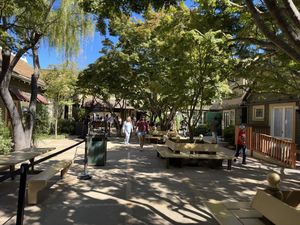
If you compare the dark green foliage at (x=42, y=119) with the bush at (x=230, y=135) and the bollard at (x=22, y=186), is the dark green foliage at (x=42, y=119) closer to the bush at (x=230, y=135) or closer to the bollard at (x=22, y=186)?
the bush at (x=230, y=135)

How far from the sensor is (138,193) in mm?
8289

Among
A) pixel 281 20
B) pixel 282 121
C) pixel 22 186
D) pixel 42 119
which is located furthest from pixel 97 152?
pixel 282 121

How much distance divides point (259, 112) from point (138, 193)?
17625 millimetres

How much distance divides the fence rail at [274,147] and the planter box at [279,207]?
9291 mm

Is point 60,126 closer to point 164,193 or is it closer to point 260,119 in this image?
point 260,119

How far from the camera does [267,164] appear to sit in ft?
46.5

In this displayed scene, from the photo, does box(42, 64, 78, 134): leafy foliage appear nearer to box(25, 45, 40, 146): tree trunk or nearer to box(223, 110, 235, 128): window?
box(25, 45, 40, 146): tree trunk

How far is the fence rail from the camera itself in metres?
13.3

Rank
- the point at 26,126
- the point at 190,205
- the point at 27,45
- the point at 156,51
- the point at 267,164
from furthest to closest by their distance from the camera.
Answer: the point at 156,51 → the point at 26,126 → the point at 267,164 → the point at 27,45 → the point at 190,205

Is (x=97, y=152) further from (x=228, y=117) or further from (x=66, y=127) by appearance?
(x=228, y=117)

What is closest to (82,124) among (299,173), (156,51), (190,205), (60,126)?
(60,126)

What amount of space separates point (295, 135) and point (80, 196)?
1467 centimetres

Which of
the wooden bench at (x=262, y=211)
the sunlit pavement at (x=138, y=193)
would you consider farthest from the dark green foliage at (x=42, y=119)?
the wooden bench at (x=262, y=211)

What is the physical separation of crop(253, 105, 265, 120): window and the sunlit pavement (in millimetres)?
11066
